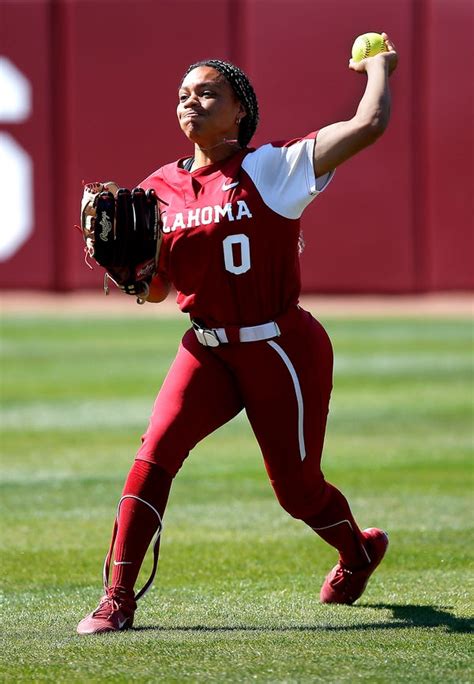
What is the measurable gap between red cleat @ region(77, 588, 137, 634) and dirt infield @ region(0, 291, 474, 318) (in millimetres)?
14662

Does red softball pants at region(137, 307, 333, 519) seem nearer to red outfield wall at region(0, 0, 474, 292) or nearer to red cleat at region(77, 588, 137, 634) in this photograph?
red cleat at region(77, 588, 137, 634)

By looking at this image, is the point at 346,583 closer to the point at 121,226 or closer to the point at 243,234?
the point at 243,234

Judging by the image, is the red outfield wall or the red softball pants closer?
the red softball pants

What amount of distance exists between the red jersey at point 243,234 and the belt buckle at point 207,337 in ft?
0.10

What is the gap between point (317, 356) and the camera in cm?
477

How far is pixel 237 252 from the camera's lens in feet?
15.1

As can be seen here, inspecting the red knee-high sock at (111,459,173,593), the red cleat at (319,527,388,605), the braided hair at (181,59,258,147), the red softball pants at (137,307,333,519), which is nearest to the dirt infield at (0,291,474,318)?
the red cleat at (319,527,388,605)

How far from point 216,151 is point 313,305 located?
16183mm

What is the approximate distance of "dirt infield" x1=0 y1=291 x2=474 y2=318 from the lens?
19.9 metres

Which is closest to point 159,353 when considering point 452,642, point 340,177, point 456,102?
point 340,177

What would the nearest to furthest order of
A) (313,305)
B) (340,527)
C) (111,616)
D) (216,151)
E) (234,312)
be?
1. (111,616)
2. (234,312)
3. (216,151)
4. (340,527)
5. (313,305)

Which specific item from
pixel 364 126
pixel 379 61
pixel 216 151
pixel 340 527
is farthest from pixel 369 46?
pixel 340 527

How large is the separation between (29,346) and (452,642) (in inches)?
449

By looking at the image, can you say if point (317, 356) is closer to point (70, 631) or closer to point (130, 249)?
point (130, 249)
